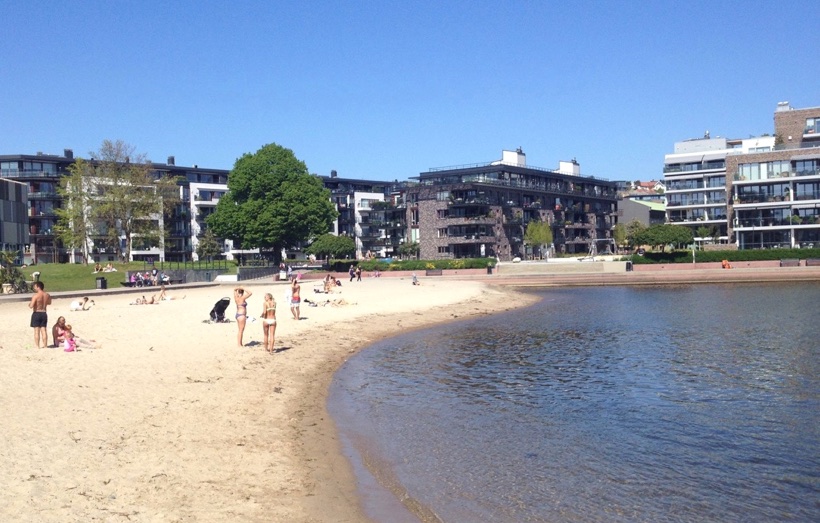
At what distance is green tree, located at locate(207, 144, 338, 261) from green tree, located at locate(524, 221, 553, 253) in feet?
111

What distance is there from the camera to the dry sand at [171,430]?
32.8ft

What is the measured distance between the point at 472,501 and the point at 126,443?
6.26 m

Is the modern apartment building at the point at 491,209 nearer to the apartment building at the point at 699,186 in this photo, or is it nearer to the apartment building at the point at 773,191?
the apartment building at the point at 699,186

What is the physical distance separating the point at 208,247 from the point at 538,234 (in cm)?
5381

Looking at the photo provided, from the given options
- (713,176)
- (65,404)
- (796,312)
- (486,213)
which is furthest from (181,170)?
(65,404)

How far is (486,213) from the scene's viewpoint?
366ft

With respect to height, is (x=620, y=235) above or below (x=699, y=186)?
below

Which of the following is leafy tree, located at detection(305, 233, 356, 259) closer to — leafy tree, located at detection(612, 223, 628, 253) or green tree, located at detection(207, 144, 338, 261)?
green tree, located at detection(207, 144, 338, 261)

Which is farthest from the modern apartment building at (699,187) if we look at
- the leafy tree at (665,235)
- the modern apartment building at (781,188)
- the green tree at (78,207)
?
the green tree at (78,207)

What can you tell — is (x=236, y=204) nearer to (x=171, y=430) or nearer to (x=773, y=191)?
(x=773, y=191)

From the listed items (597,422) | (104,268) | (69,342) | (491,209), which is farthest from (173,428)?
(491,209)

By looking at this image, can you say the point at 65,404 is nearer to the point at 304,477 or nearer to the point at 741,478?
the point at 304,477

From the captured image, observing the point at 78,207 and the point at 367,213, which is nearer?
the point at 78,207

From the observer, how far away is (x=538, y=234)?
111438 millimetres
